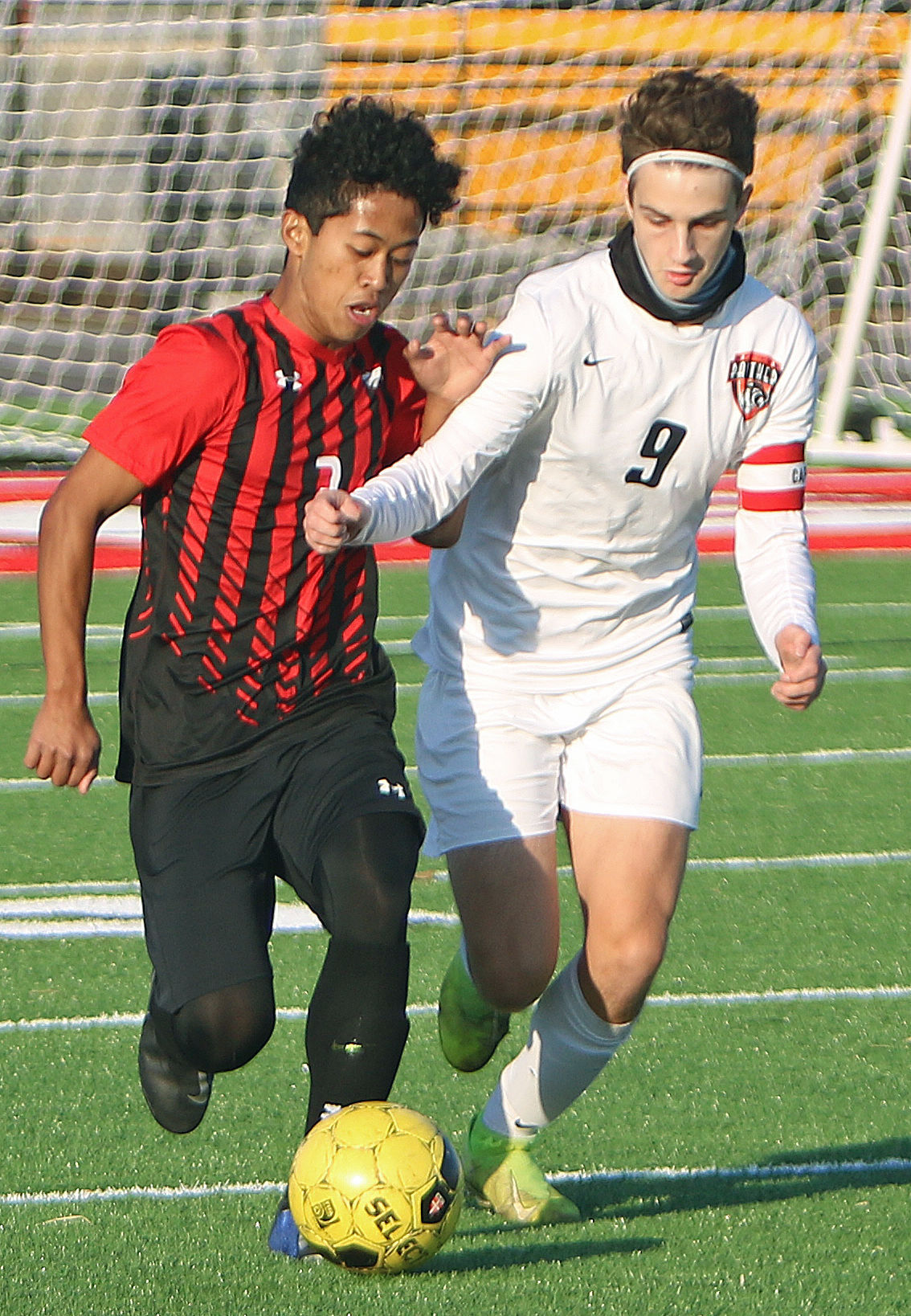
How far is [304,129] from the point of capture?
11375 mm

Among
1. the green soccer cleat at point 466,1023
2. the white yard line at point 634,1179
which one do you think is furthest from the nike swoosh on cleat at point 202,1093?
the green soccer cleat at point 466,1023

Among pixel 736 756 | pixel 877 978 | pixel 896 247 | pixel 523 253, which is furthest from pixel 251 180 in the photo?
pixel 877 978

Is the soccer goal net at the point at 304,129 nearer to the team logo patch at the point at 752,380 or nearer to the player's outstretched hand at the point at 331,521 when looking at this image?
the team logo patch at the point at 752,380

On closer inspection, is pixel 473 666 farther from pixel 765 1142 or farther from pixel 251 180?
pixel 251 180

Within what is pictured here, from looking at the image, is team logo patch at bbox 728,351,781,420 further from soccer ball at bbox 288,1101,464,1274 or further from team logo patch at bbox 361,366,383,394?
soccer ball at bbox 288,1101,464,1274

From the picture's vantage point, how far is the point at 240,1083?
427 centimetres

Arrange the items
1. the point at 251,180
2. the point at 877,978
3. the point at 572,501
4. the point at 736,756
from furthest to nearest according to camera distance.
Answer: the point at 251,180 < the point at 736,756 < the point at 877,978 < the point at 572,501

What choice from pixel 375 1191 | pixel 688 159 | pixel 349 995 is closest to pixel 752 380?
pixel 688 159

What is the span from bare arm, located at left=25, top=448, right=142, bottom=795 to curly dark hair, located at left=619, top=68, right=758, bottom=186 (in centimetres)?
119

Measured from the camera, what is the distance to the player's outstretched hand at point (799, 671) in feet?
11.6

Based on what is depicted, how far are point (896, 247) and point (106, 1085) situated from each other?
377 inches

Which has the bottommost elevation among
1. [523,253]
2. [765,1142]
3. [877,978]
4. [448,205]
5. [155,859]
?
[523,253]

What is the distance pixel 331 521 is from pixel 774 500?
1166mm

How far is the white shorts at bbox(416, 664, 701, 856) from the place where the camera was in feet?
12.3
